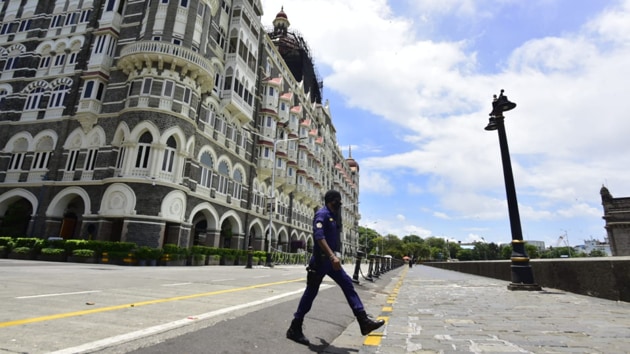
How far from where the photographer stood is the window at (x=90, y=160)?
80.0ft

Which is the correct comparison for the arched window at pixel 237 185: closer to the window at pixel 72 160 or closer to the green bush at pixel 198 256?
the green bush at pixel 198 256

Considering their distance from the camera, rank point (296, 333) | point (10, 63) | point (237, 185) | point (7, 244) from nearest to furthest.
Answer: point (296, 333)
point (7, 244)
point (10, 63)
point (237, 185)

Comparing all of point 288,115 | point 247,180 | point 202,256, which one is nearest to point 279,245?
point 247,180

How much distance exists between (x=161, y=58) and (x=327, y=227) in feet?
78.0

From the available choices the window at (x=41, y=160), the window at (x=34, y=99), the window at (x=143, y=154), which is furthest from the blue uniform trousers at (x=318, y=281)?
the window at (x=34, y=99)

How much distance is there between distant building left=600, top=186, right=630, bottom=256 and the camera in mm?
33500

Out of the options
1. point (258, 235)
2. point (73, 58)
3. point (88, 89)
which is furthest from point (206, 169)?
point (73, 58)

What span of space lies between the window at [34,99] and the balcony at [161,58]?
29.1 feet

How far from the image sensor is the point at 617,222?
34531 millimetres

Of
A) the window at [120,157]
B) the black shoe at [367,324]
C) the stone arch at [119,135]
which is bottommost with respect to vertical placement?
the black shoe at [367,324]

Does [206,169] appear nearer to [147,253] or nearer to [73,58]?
[147,253]

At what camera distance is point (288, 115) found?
43062 millimetres

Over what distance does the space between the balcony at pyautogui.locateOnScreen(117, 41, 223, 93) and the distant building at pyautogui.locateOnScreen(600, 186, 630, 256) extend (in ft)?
136

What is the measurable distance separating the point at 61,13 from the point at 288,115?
23956 mm
